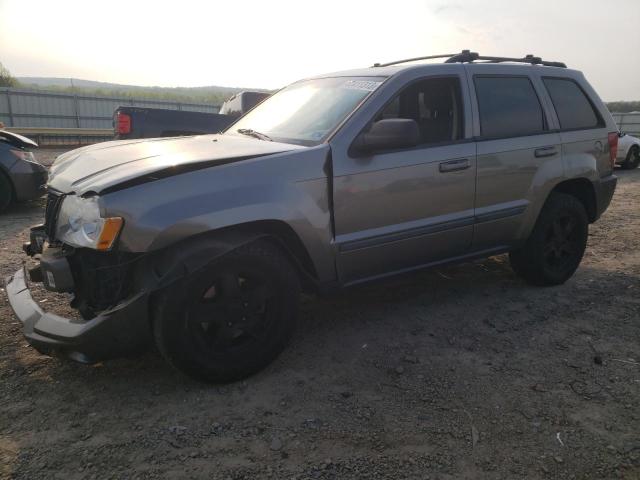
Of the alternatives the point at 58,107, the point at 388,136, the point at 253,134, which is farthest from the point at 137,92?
the point at 388,136

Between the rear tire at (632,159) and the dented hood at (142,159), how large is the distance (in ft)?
45.7

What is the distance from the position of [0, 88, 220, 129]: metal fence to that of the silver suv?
18650 mm

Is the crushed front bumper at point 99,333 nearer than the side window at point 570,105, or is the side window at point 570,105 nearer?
the crushed front bumper at point 99,333

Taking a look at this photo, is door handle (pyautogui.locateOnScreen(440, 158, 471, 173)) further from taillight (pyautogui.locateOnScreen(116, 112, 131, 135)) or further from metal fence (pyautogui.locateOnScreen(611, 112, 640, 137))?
metal fence (pyautogui.locateOnScreen(611, 112, 640, 137))

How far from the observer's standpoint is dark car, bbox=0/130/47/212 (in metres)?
7.06

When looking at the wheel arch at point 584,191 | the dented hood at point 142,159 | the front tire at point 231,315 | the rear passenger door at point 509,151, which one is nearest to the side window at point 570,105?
A: the rear passenger door at point 509,151

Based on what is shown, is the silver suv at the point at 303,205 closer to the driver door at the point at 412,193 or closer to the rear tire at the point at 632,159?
the driver door at the point at 412,193

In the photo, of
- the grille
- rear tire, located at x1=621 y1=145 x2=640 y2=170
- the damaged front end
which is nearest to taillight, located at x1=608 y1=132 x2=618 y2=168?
the damaged front end

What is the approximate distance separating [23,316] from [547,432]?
114 inches

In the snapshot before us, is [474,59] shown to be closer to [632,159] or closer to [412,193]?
[412,193]

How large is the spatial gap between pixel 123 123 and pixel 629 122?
28962 mm

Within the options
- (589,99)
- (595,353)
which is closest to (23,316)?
(595,353)

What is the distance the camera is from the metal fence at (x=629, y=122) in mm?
27953

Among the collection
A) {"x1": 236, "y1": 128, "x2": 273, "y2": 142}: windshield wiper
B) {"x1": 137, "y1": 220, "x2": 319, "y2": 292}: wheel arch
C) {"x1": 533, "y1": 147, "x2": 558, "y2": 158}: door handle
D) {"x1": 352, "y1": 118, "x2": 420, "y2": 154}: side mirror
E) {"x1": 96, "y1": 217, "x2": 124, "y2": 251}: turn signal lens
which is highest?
{"x1": 236, "y1": 128, "x2": 273, "y2": 142}: windshield wiper
